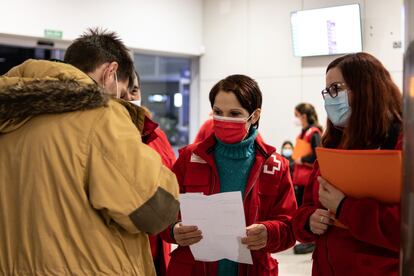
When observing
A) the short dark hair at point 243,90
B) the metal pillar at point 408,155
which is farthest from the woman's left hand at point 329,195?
the short dark hair at point 243,90

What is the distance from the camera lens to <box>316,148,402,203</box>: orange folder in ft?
4.65

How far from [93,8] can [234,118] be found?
172 inches

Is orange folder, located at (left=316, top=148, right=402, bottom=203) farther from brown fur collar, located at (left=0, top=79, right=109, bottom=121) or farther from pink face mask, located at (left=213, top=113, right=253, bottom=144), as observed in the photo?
brown fur collar, located at (left=0, top=79, right=109, bottom=121)

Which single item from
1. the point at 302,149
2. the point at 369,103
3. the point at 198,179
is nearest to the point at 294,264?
the point at 302,149

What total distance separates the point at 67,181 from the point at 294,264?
4113 millimetres

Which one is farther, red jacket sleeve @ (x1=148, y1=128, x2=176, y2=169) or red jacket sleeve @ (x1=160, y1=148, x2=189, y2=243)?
→ red jacket sleeve @ (x1=148, y1=128, x2=176, y2=169)

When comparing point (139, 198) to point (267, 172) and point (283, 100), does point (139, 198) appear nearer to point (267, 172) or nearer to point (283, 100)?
point (267, 172)

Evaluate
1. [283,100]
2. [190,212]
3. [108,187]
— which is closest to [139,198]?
[108,187]

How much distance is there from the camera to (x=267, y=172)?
2.01 metres

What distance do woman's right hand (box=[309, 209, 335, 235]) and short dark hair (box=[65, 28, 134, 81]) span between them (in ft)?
2.86

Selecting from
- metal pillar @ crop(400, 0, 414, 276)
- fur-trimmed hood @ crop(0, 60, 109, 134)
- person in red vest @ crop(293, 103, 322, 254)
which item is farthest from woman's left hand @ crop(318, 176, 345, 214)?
person in red vest @ crop(293, 103, 322, 254)

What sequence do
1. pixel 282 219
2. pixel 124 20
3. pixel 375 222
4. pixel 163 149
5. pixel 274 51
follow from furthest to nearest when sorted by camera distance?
A: pixel 274 51
pixel 124 20
pixel 163 149
pixel 282 219
pixel 375 222

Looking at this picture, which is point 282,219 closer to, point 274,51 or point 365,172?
point 365,172

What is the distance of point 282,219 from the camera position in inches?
78.5
